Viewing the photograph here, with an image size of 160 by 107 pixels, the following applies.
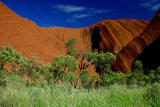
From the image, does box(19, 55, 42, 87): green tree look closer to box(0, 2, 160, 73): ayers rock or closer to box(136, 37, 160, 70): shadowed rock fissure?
box(0, 2, 160, 73): ayers rock

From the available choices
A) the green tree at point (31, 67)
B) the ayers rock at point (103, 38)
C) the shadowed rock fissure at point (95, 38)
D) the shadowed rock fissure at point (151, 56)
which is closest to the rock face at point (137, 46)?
the ayers rock at point (103, 38)

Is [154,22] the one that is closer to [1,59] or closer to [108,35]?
[108,35]

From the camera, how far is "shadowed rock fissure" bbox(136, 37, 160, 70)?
4450cm

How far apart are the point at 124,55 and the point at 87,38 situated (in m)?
45.6

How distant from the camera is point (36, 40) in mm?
56344

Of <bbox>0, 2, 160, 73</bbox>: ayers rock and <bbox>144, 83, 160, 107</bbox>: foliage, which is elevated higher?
<bbox>0, 2, 160, 73</bbox>: ayers rock

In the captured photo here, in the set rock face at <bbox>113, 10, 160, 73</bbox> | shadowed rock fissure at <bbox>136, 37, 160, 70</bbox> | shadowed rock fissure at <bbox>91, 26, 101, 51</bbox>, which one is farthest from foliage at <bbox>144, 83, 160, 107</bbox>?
shadowed rock fissure at <bbox>91, 26, 101, 51</bbox>

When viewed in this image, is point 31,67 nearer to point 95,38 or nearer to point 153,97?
point 153,97

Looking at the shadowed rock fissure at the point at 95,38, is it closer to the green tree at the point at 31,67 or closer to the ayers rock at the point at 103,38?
the ayers rock at the point at 103,38

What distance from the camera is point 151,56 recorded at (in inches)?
1817

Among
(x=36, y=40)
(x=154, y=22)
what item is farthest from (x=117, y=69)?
(x=36, y=40)

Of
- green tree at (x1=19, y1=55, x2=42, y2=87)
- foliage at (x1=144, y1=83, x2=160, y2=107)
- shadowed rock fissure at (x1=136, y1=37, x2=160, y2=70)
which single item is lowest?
foliage at (x1=144, y1=83, x2=160, y2=107)

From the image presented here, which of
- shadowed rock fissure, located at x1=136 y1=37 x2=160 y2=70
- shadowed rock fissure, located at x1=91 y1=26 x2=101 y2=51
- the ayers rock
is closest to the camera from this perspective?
shadowed rock fissure, located at x1=136 y1=37 x2=160 y2=70

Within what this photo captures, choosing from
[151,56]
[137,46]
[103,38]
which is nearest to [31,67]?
[151,56]
